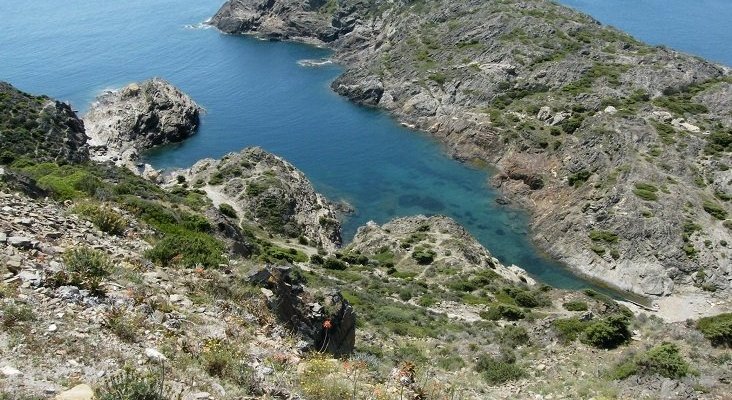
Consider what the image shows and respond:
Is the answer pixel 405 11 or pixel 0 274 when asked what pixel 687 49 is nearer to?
pixel 405 11

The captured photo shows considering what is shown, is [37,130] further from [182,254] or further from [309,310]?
[309,310]

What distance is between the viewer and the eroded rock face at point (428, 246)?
59.7 meters

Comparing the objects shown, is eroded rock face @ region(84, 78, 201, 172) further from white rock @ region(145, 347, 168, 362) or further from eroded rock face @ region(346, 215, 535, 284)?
white rock @ region(145, 347, 168, 362)

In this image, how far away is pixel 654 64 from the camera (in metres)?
108

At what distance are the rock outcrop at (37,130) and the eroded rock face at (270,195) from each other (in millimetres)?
16785

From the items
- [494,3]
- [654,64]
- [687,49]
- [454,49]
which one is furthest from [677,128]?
[687,49]

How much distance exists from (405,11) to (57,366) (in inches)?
6160

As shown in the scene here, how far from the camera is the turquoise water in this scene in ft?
501

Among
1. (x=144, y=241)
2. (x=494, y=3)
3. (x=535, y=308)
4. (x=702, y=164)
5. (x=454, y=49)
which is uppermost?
(x=494, y=3)

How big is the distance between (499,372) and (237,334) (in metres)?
13.8

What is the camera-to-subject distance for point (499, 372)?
82.0 feet

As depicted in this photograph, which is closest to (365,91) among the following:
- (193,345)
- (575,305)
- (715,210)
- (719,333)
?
(715,210)

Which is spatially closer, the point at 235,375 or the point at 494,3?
the point at 235,375

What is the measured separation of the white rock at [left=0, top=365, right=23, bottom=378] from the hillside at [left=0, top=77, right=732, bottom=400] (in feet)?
0.11
